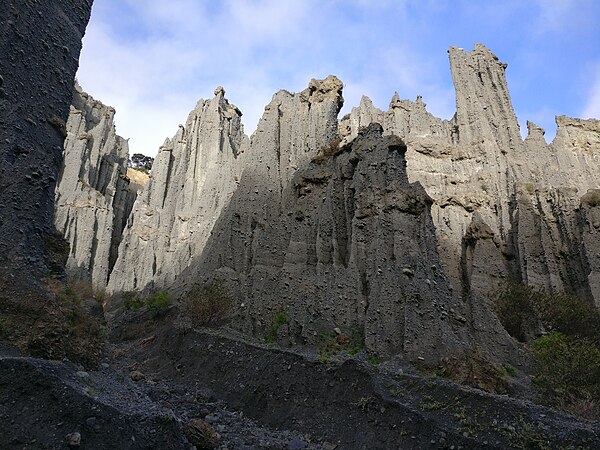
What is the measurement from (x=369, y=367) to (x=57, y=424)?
8594 millimetres

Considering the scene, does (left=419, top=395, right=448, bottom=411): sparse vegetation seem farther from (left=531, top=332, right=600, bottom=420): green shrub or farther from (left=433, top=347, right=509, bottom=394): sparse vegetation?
(left=531, top=332, right=600, bottom=420): green shrub

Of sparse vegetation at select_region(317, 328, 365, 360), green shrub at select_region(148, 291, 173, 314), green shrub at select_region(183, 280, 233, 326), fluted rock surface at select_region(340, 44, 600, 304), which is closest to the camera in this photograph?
sparse vegetation at select_region(317, 328, 365, 360)

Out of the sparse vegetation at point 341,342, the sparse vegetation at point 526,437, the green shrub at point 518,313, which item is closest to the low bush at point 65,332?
the sparse vegetation at point 526,437

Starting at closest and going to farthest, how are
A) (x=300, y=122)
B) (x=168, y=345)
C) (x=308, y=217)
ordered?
(x=168, y=345), (x=308, y=217), (x=300, y=122)

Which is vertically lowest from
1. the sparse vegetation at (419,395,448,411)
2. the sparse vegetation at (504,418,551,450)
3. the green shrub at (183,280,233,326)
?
the sparse vegetation at (504,418,551,450)

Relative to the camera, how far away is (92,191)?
5003 centimetres

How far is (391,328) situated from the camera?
1569cm

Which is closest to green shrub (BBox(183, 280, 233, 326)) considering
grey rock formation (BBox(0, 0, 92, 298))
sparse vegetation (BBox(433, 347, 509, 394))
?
sparse vegetation (BBox(433, 347, 509, 394))

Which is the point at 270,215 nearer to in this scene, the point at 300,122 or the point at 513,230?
the point at 300,122

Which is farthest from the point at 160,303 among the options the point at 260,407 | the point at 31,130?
the point at 31,130

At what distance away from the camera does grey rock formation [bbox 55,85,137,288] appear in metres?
45.5

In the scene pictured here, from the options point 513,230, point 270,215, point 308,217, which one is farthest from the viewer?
point 513,230

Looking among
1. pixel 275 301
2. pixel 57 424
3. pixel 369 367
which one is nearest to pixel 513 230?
pixel 275 301

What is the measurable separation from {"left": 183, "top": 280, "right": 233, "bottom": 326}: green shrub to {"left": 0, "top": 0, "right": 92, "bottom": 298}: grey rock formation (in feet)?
36.3
